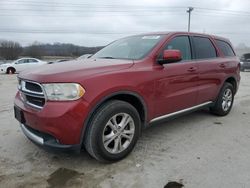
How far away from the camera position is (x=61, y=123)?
284 cm

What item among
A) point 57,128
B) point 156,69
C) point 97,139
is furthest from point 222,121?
point 57,128

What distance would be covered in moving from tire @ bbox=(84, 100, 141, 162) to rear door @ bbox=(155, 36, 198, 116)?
55 centimetres

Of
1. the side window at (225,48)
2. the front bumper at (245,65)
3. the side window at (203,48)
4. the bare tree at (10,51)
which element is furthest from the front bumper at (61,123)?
the bare tree at (10,51)

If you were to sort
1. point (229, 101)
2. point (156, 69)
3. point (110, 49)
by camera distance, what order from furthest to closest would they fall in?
point (229, 101), point (110, 49), point (156, 69)

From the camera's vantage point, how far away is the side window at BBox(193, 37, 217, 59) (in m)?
4.72

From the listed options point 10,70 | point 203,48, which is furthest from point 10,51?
point 203,48

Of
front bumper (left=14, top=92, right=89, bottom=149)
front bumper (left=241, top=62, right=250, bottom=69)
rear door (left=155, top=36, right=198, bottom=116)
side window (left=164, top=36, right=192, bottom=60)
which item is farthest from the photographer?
front bumper (left=241, top=62, right=250, bottom=69)

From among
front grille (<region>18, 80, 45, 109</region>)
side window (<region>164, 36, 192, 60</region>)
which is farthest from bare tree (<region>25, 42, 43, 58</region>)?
front grille (<region>18, 80, 45, 109</region>)

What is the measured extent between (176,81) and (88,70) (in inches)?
60.1

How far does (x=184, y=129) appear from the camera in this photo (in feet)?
15.4

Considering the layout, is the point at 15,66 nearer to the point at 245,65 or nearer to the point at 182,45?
the point at 245,65

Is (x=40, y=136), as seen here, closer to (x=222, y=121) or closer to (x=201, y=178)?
(x=201, y=178)

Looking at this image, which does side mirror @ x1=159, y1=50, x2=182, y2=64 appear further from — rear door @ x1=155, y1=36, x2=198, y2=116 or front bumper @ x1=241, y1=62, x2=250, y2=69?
front bumper @ x1=241, y1=62, x2=250, y2=69

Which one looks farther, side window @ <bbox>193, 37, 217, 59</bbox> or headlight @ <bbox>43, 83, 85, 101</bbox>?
side window @ <bbox>193, 37, 217, 59</bbox>
